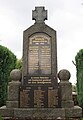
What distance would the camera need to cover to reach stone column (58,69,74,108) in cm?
1004

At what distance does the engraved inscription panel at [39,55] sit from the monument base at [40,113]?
1.55m

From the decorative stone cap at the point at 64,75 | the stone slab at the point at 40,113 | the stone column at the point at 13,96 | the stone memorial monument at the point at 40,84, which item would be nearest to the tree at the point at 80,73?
the stone memorial monument at the point at 40,84

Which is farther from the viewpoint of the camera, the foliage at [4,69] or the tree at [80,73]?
the foliage at [4,69]

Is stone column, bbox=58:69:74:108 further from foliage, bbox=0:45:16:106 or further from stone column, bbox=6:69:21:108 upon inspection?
foliage, bbox=0:45:16:106

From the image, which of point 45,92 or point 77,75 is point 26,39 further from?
point 77,75

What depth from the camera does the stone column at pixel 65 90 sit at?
10.0 meters

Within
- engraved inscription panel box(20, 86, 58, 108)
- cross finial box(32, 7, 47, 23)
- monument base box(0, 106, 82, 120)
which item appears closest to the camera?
monument base box(0, 106, 82, 120)

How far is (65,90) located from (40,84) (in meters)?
0.92

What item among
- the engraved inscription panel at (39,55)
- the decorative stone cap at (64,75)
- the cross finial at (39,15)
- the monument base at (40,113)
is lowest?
the monument base at (40,113)

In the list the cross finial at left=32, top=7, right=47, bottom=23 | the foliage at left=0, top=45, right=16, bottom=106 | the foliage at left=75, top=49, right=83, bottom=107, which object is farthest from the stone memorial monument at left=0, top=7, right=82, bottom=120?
the foliage at left=0, top=45, right=16, bottom=106

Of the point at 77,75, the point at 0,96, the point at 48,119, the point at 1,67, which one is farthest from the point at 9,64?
the point at 48,119

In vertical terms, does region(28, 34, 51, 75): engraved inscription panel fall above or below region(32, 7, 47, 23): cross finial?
below

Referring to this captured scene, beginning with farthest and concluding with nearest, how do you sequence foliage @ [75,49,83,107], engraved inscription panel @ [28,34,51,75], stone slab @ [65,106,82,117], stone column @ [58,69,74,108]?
foliage @ [75,49,83,107] → engraved inscription panel @ [28,34,51,75] → stone column @ [58,69,74,108] → stone slab @ [65,106,82,117]

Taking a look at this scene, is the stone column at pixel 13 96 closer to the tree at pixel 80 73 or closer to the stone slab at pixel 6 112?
the stone slab at pixel 6 112
